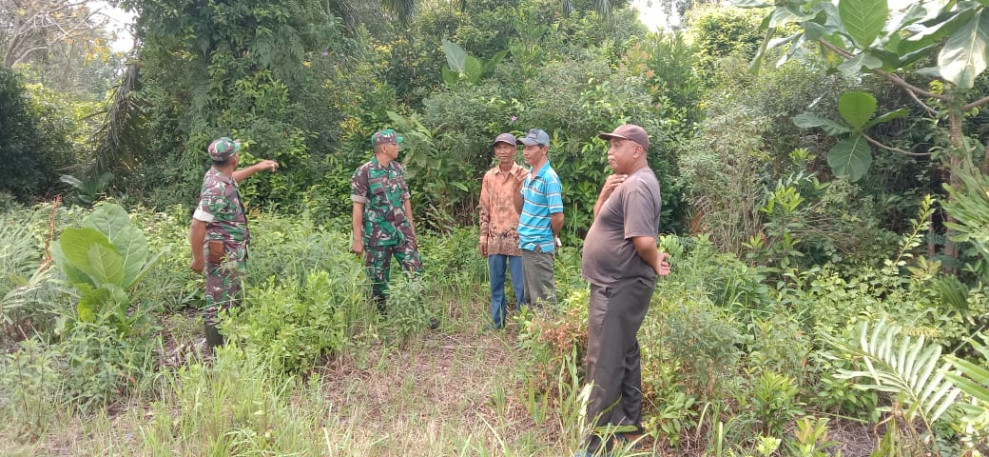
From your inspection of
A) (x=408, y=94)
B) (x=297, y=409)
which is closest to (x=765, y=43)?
(x=297, y=409)

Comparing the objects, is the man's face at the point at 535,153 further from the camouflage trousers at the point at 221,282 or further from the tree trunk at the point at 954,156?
the tree trunk at the point at 954,156

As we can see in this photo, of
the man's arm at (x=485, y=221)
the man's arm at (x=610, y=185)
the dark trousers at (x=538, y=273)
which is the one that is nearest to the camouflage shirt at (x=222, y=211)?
the man's arm at (x=485, y=221)

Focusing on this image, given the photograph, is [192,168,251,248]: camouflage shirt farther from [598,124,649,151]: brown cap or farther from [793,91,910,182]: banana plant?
[793,91,910,182]: banana plant

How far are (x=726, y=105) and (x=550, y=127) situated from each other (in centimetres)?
179

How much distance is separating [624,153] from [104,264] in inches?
145

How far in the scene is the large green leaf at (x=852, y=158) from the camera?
4980mm

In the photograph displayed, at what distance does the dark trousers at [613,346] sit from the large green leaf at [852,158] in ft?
8.48

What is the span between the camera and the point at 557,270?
5.93 m

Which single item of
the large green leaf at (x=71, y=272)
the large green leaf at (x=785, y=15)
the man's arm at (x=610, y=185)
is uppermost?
the large green leaf at (x=785, y=15)

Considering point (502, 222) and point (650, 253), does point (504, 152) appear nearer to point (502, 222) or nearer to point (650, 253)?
point (502, 222)

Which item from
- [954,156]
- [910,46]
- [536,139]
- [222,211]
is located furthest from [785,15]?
[222,211]

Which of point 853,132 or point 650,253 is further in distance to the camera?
point 853,132

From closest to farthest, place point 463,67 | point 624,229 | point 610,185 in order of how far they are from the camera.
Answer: point 624,229 → point 610,185 → point 463,67

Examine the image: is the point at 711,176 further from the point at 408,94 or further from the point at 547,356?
the point at 408,94
